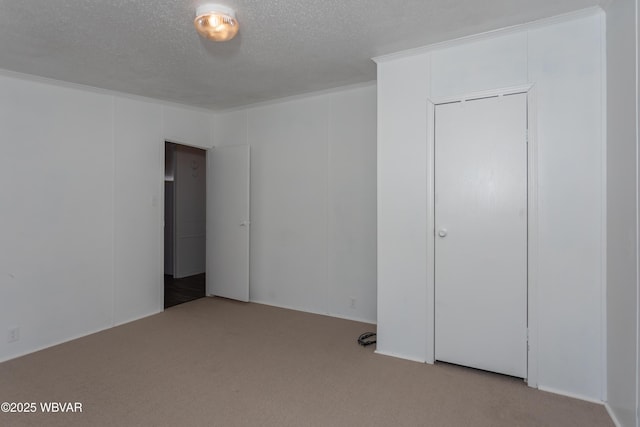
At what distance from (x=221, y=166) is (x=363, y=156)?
2.02 metres

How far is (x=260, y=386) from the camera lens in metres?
2.54

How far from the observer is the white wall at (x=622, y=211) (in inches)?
73.7

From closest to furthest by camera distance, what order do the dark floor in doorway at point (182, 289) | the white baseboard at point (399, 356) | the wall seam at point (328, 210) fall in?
the white baseboard at point (399, 356) < the wall seam at point (328, 210) < the dark floor in doorway at point (182, 289)

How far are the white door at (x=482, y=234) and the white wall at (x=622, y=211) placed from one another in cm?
47

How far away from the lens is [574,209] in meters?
2.38

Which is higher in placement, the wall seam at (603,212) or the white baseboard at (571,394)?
the wall seam at (603,212)

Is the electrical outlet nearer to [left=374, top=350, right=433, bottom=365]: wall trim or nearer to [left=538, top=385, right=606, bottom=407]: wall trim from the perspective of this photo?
[left=374, top=350, right=433, bottom=365]: wall trim

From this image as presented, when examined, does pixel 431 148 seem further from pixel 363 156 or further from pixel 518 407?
pixel 518 407

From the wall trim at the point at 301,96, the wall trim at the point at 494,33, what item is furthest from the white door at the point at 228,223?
the wall trim at the point at 494,33

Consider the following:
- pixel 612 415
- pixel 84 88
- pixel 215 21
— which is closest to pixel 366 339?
pixel 612 415

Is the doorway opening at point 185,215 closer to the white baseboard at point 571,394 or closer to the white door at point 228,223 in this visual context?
the white door at point 228,223

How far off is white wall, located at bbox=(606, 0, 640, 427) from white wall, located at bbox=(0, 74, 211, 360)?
426 centimetres

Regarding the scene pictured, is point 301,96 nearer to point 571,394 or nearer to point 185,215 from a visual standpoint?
point 185,215

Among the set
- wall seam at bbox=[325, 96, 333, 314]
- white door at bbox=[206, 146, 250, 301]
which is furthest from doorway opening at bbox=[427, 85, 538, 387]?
white door at bbox=[206, 146, 250, 301]
